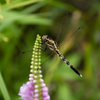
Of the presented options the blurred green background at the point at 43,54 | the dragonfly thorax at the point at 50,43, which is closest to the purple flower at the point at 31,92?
the dragonfly thorax at the point at 50,43

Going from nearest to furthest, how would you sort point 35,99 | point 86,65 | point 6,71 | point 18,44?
1. point 35,99
2. point 6,71
3. point 18,44
4. point 86,65

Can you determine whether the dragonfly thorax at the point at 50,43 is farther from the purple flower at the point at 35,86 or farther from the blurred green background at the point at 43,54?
the purple flower at the point at 35,86

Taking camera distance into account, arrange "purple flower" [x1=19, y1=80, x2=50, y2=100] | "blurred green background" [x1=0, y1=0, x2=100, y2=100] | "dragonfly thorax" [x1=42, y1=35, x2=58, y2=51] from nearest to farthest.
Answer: "purple flower" [x1=19, y1=80, x2=50, y2=100], "dragonfly thorax" [x1=42, y1=35, x2=58, y2=51], "blurred green background" [x1=0, y1=0, x2=100, y2=100]

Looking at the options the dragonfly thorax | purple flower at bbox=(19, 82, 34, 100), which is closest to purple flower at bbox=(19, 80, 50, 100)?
purple flower at bbox=(19, 82, 34, 100)

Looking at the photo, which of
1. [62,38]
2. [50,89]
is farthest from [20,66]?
[62,38]

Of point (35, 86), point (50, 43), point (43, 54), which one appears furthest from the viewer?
point (43, 54)

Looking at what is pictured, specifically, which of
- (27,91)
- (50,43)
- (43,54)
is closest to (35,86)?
(27,91)

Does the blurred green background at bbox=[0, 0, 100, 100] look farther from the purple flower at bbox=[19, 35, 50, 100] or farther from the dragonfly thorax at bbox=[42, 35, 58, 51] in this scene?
the purple flower at bbox=[19, 35, 50, 100]

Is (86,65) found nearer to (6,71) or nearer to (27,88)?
(6,71)

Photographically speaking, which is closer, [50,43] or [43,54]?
[50,43]

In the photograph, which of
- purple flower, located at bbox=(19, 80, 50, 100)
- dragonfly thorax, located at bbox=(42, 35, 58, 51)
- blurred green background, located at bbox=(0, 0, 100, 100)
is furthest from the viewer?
blurred green background, located at bbox=(0, 0, 100, 100)

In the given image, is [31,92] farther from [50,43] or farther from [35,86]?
[50,43]
